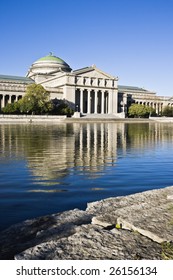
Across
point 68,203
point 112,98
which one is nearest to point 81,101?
point 112,98

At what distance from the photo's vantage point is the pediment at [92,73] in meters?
125

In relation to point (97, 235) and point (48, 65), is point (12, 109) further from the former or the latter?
point (97, 235)

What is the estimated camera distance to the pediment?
125000mm

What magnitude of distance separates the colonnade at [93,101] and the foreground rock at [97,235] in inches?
4629

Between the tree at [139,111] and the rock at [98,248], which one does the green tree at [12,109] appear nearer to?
the tree at [139,111]

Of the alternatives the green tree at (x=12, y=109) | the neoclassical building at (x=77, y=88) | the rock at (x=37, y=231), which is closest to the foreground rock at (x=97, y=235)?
the rock at (x=37, y=231)

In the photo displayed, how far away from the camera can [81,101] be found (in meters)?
125

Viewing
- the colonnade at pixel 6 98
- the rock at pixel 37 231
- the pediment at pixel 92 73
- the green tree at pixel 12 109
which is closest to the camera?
the rock at pixel 37 231

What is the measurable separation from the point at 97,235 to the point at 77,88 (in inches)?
4715

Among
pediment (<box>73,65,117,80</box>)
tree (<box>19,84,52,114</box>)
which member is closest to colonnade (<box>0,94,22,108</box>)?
tree (<box>19,84,52,114</box>)

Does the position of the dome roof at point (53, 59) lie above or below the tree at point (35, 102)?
above

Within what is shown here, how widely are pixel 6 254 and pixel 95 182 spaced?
23.5ft

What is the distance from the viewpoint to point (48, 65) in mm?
147500

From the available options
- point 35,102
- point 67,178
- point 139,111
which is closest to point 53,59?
point 139,111
